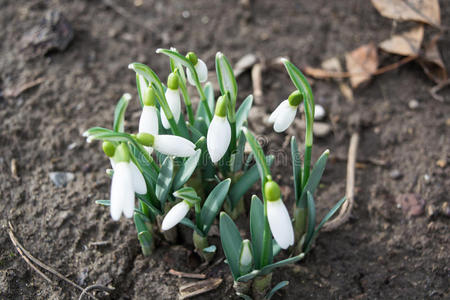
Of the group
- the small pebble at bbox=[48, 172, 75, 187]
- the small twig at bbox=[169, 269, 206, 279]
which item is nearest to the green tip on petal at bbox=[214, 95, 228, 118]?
the small twig at bbox=[169, 269, 206, 279]

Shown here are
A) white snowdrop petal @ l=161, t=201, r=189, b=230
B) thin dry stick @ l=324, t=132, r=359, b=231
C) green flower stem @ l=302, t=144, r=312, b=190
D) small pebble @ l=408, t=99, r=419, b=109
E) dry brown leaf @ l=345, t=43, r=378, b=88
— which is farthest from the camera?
dry brown leaf @ l=345, t=43, r=378, b=88

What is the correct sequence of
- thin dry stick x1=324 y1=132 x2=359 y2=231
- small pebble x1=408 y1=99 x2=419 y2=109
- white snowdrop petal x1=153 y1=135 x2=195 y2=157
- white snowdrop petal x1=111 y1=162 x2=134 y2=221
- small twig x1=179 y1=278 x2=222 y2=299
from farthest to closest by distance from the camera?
small pebble x1=408 y1=99 x2=419 y2=109 < thin dry stick x1=324 y1=132 x2=359 y2=231 < small twig x1=179 y1=278 x2=222 y2=299 < white snowdrop petal x1=153 y1=135 x2=195 y2=157 < white snowdrop petal x1=111 y1=162 x2=134 y2=221

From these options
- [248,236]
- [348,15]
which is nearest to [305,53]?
[348,15]

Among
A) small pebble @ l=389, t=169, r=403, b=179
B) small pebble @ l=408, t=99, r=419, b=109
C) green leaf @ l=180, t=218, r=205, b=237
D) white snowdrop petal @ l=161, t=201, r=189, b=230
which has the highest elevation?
white snowdrop petal @ l=161, t=201, r=189, b=230

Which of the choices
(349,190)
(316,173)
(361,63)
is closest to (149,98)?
(316,173)

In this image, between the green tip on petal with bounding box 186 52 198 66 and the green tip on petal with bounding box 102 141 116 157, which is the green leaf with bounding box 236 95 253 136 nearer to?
the green tip on petal with bounding box 186 52 198 66

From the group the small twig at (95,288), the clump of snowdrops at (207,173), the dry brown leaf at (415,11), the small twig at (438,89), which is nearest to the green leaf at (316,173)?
the clump of snowdrops at (207,173)

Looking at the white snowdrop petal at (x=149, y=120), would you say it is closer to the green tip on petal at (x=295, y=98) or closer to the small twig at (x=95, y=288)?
the green tip on petal at (x=295, y=98)
